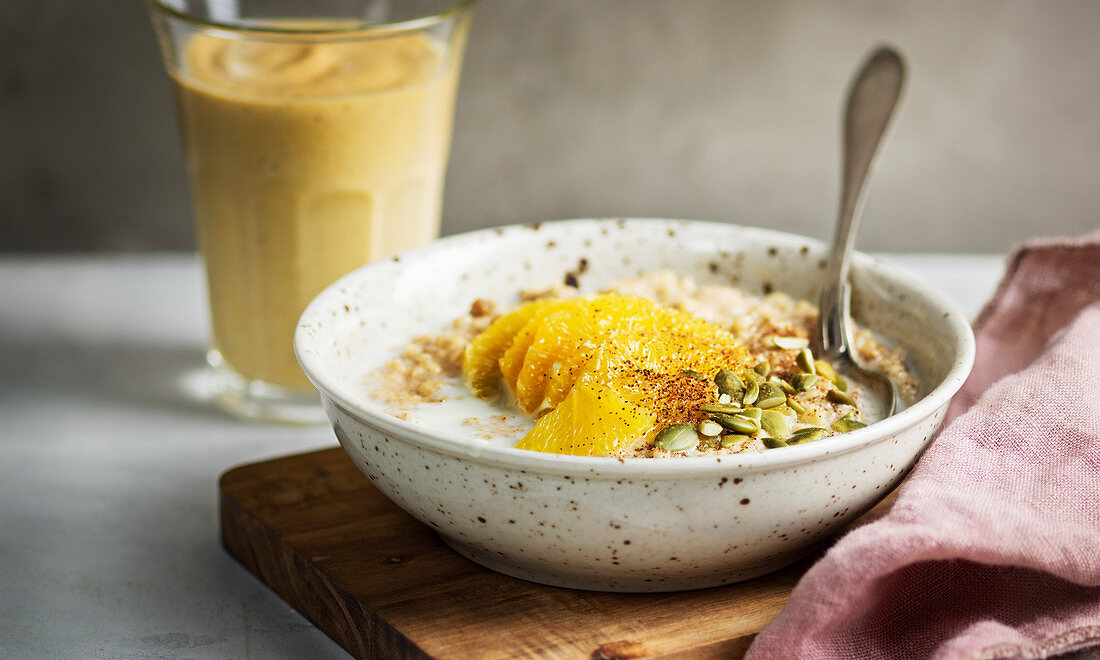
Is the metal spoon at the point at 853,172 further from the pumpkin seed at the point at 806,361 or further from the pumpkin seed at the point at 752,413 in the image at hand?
the pumpkin seed at the point at 752,413

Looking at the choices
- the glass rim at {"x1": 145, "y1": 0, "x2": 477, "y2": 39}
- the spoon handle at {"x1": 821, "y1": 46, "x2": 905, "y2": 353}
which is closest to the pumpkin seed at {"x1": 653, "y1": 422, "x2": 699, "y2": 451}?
the spoon handle at {"x1": 821, "y1": 46, "x2": 905, "y2": 353}

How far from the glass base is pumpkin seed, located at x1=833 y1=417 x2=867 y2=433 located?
0.81m

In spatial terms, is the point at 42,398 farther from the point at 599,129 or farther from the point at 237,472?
the point at 599,129

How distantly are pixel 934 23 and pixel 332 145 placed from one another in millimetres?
1351

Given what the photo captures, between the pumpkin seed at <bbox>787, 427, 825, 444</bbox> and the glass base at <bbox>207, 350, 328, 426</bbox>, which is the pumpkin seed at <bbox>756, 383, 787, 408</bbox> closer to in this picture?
the pumpkin seed at <bbox>787, 427, 825, 444</bbox>

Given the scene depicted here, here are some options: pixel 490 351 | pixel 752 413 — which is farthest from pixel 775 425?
pixel 490 351

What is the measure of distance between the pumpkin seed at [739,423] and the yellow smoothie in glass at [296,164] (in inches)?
28.6

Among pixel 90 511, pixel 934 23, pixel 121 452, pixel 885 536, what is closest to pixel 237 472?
pixel 90 511

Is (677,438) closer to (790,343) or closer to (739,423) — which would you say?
(739,423)

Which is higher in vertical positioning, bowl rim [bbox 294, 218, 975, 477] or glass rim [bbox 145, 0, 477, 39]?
glass rim [bbox 145, 0, 477, 39]

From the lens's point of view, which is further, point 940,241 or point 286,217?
point 940,241

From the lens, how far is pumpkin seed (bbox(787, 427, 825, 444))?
988 millimetres

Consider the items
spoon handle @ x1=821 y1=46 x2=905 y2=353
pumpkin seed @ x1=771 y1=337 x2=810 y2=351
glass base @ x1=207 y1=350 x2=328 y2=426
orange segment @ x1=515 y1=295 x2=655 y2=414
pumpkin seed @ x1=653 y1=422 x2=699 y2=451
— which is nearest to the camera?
pumpkin seed @ x1=653 y1=422 x2=699 y2=451

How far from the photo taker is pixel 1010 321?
1454mm
